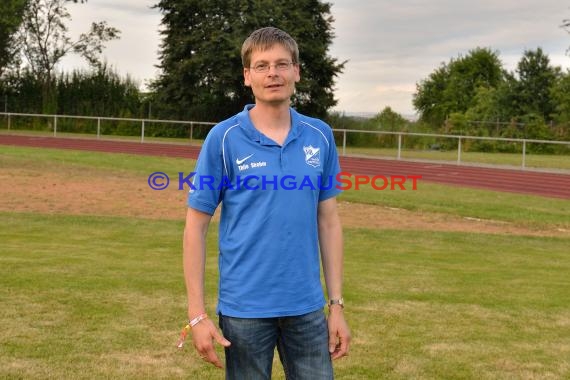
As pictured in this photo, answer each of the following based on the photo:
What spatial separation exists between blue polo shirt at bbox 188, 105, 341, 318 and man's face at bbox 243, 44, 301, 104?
0.42 feet

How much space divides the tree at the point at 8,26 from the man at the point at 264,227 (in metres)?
41.5

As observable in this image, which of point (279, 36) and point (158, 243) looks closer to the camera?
point (279, 36)

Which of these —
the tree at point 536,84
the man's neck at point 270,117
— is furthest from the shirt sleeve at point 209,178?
the tree at point 536,84

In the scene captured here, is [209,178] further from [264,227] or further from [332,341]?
[332,341]

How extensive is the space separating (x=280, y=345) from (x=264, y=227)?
513mm

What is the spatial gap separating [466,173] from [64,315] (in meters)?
20.0

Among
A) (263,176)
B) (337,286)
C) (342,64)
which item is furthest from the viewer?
(342,64)

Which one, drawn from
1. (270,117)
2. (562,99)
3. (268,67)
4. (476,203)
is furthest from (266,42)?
(562,99)

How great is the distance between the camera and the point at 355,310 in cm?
670

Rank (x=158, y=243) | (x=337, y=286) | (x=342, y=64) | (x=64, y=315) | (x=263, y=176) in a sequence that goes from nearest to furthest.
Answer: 1. (x=263, y=176)
2. (x=337, y=286)
3. (x=64, y=315)
4. (x=158, y=243)
5. (x=342, y=64)

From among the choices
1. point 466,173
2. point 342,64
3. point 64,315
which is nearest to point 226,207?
point 64,315

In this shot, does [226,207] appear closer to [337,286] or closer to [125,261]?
[337,286]

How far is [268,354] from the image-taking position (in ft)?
9.67

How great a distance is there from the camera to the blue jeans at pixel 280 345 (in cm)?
286
